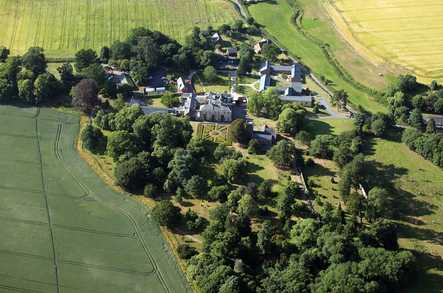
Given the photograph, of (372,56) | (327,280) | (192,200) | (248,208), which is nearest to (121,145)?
(192,200)

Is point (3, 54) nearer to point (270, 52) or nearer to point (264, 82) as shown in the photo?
point (264, 82)

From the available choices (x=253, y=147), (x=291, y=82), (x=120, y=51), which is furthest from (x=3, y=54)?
(x=291, y=82)

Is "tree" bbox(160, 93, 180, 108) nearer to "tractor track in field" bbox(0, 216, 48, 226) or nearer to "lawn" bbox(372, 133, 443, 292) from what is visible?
"tractor track in field" bbox(0, 216, 48, 226)

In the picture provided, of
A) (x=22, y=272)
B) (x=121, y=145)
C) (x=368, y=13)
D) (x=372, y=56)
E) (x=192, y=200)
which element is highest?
(x=368, y=13)

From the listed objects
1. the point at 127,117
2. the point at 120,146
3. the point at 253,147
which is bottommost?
the point at 120,146

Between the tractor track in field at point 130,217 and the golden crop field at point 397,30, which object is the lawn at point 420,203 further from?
the tractor track in field at point 130,217

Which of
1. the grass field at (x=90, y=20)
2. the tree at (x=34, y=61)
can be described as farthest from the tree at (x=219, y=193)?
the grass field at (x=90, y=20)

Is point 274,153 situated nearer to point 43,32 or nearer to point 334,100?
point 334,100
